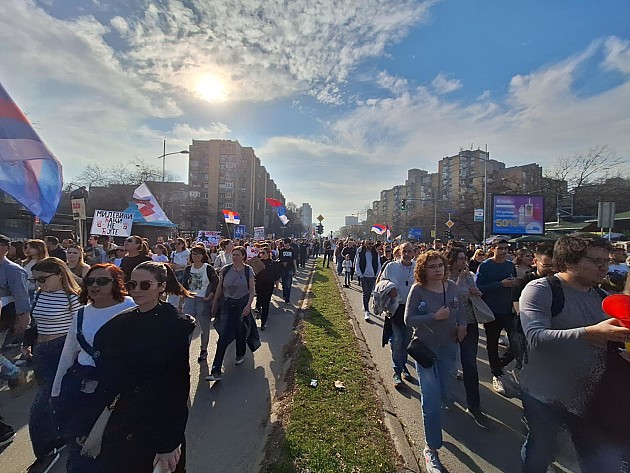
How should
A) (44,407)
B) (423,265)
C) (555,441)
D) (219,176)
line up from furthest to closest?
(219,176) < (423,265) < (44,407) < (555,441)

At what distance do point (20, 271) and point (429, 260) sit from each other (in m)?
4.92

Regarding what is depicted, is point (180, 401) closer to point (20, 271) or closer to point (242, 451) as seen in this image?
point (242, 451)

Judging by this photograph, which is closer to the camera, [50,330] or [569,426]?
[569,426]

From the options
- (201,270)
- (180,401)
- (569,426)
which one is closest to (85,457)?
(180,401)

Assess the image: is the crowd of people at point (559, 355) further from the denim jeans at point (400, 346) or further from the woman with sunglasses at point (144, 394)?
the woman with sunglasses at point (144, 394)

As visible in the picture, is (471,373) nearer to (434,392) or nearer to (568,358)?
(434,392)

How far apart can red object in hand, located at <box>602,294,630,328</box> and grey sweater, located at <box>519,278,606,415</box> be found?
0.97 ft

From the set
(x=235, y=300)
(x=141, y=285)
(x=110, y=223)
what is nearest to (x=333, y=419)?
(x=235, y=300)

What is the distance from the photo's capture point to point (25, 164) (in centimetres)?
428

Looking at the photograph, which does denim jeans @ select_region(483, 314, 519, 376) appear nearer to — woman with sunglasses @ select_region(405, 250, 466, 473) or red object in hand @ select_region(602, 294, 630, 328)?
woman with sunglasses @ select_region(405, 250, 466, 473)

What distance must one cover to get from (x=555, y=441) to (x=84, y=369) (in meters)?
3.18

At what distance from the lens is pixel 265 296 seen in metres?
9.17

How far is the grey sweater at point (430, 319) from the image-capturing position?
138 inches

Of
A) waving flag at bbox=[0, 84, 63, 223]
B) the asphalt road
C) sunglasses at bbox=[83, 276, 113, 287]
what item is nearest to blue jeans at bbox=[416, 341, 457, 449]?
the asphalt road
